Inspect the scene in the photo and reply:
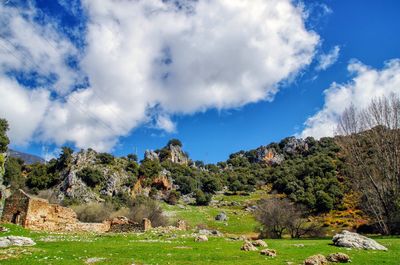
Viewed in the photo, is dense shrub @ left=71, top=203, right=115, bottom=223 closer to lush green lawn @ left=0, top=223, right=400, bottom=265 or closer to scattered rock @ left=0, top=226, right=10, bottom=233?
scattered rock @ left=0, top=226, right=10, bottom=233

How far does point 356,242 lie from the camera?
26609 mm

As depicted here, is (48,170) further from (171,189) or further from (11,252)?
(11,252)

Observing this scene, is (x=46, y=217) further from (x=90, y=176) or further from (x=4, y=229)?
(x=90, y=176)

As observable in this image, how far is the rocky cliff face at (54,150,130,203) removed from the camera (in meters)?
91.6

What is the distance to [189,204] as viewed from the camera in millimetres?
117812

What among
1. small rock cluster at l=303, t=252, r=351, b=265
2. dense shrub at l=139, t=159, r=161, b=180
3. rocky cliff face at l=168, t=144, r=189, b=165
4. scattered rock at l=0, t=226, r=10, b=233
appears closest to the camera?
small rock cluster at l=303, t=252, r=351, b=265

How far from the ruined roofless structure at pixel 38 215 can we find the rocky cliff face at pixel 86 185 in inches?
1850

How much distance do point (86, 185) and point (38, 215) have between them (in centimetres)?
5774

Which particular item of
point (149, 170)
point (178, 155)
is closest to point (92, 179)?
point (149, 170)

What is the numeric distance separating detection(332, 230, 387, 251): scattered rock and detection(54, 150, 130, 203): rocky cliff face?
72.9 metres

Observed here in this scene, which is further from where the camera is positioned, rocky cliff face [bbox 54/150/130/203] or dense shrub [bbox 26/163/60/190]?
dense shrub [bbox 26/163/60/190]

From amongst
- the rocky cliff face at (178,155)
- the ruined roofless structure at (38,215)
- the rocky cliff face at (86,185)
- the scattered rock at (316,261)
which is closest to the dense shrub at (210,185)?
the rocky cliff face at (86,185)

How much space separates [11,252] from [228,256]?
41.8 feet

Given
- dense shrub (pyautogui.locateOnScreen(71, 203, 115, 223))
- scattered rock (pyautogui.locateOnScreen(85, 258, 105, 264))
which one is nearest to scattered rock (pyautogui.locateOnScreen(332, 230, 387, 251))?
scattered rock (pyautogui.locateOnScreen(85, 258, 105, 264))
